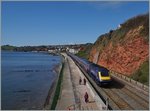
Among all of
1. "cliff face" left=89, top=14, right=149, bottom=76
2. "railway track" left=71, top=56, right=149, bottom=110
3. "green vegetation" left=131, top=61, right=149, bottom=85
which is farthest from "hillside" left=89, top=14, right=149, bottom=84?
"railway track" left=71, top=56, right=149, bottom=110

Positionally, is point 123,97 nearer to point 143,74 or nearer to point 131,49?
point 143,74

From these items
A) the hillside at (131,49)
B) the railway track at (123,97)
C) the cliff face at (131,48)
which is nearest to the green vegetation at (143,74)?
the hillside at (131,49)

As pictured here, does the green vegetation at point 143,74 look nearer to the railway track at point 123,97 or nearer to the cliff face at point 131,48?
the railway track at point 123,97

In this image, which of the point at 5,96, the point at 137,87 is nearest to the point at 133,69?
the point at 137,87

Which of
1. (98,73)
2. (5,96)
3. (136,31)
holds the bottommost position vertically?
(5,96)

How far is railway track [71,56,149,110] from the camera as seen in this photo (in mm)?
27623

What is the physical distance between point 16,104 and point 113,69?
28398 millimetres

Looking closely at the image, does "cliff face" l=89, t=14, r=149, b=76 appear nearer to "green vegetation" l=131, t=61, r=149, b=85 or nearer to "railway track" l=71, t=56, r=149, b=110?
"green vegetation" l=131, t=61, r=149, b=85

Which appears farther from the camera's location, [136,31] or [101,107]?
[136,31]

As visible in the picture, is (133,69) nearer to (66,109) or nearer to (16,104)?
(16,104)

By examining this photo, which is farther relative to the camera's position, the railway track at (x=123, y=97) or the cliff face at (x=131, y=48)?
the cliff face at (x=131, y=48)

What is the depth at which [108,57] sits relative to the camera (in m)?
69.6

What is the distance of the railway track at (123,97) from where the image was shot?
1088 inches

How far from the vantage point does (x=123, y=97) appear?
104 ft
